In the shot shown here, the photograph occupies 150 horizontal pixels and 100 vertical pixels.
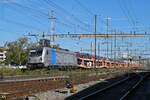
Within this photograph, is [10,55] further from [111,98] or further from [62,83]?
[111,98]

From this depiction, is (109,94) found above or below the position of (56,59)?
below

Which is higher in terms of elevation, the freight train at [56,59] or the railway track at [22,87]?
the freight train at [56,59]

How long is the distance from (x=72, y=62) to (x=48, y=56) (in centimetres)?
993

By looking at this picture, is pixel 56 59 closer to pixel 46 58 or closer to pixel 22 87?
pixel 46 58

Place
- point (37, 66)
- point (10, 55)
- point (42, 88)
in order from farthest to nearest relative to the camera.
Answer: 1. point (10, 55)
2. point (37, 66)
3. point (42, 88)

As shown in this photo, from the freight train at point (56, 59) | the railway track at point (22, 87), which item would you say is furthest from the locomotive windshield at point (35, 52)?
the railway track at point (22, 87)

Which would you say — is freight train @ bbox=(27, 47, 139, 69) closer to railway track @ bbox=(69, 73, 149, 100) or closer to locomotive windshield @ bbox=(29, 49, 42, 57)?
locomotive windshield @ bbox=(29, 49, 42, 57)

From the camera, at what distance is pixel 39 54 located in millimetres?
35188

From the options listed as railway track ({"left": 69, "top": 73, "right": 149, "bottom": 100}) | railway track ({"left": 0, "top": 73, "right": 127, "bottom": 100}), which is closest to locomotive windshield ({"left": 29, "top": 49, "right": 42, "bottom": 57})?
railway track ({"left": 0, "top": 73, "right": 127, "bottom": 100})

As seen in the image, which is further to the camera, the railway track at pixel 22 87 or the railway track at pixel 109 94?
the railway track at pixel 109 94

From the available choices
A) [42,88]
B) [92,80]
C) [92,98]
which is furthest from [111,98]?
[92,80]

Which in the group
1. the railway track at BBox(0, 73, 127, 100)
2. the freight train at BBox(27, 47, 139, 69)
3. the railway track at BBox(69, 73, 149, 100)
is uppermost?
the freight train at BBox(27, 47, 139, 69)

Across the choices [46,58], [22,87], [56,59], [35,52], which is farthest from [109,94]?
[56,59]

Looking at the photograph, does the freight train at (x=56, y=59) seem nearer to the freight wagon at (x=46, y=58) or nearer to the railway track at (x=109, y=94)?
the freight wagon at (x=46, y=58)
